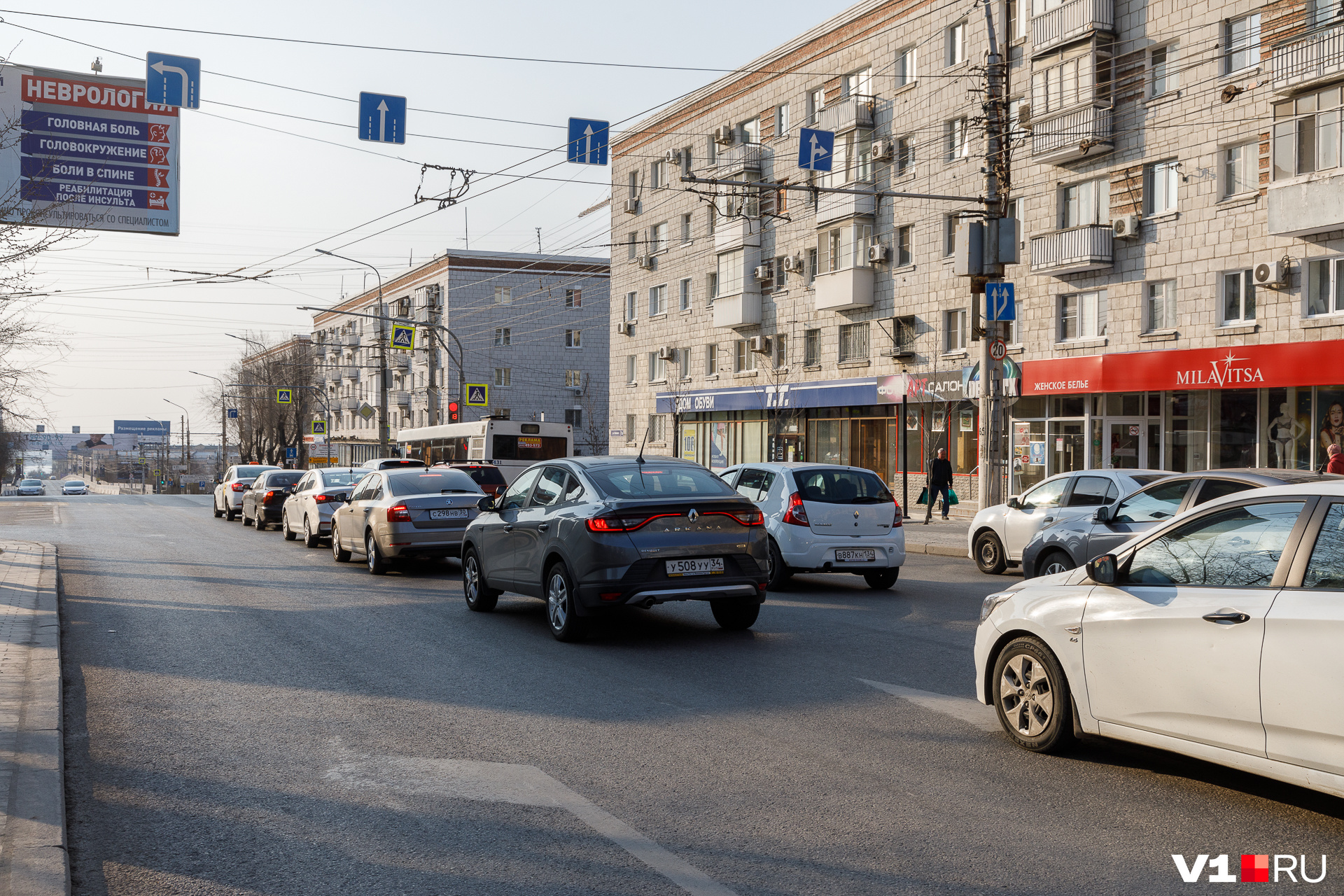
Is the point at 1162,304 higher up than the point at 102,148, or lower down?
lower down

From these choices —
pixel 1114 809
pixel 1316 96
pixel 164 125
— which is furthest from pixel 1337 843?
pixel 1316 96

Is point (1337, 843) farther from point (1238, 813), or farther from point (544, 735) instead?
point (544, 735)

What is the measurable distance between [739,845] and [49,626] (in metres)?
7.39

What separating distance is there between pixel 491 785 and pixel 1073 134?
26791 millimetres

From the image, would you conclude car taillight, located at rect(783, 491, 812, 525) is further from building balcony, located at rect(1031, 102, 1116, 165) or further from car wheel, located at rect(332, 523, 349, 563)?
building balcony, located at rect(1031, 102, 1116, 165)

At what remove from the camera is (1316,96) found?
23516mm

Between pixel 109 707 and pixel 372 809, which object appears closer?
pixel 372 809

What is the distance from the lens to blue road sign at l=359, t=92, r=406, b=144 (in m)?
18.9

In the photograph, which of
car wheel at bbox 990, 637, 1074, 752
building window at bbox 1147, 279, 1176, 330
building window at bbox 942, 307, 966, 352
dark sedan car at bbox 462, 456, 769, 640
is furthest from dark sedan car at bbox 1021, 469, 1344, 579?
building window at bbox 942, 307, 966, 352

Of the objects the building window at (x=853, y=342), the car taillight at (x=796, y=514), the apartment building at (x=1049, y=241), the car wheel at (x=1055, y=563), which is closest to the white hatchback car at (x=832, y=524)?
the car taillight at (x=796, y=514)

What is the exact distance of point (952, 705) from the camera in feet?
23.6

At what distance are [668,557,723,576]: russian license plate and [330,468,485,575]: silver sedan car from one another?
6050 mm

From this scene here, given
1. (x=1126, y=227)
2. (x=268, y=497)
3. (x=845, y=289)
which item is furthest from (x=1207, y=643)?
(x=845, y=289)

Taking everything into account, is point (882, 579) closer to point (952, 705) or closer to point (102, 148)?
point (952, 705)
